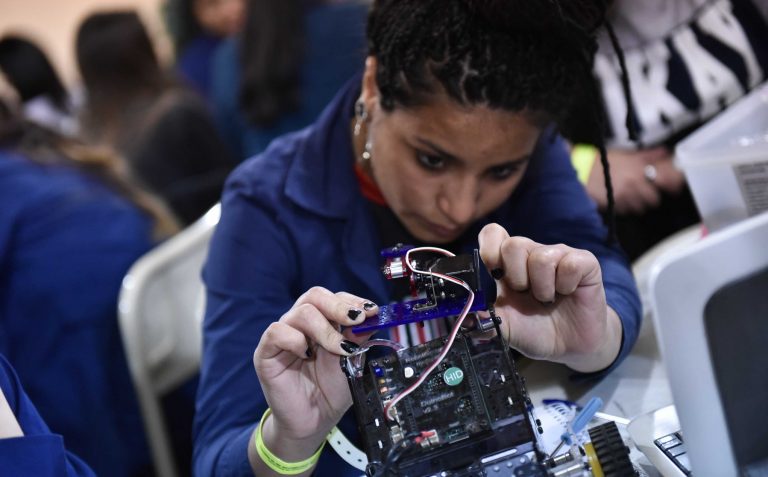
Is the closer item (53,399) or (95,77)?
(53,399)

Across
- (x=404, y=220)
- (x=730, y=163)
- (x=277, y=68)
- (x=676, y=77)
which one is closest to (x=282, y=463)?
(x=404, y=220)

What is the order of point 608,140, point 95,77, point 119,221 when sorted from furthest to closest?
point 95,77 → point 119,221 → point 608,140

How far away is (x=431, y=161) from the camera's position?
2.87 ft

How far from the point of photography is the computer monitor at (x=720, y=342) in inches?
22.6

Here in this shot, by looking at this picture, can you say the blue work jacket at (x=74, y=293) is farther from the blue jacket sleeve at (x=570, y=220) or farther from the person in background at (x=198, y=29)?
the person in background at (x=198, y=29)

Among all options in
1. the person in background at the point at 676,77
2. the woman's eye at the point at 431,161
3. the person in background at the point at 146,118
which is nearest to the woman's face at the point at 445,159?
the woman's eye at the point at 431,161

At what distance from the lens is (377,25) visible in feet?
3.00

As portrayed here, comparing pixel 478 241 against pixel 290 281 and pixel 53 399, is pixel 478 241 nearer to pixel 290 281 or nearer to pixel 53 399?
pixel 290 281

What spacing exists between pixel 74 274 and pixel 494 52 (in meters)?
0.84

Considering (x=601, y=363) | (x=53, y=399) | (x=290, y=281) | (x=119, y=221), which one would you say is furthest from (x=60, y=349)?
(x=601, y=363)

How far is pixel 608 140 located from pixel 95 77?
5.70 ft

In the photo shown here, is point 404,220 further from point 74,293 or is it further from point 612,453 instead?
point 74,293

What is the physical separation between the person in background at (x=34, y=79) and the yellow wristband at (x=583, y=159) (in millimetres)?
1587

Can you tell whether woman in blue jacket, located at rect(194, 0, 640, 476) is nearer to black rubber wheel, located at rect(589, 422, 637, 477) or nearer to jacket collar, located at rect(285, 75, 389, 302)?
jacket collar, located at rect(285, 75, 389, 302)
